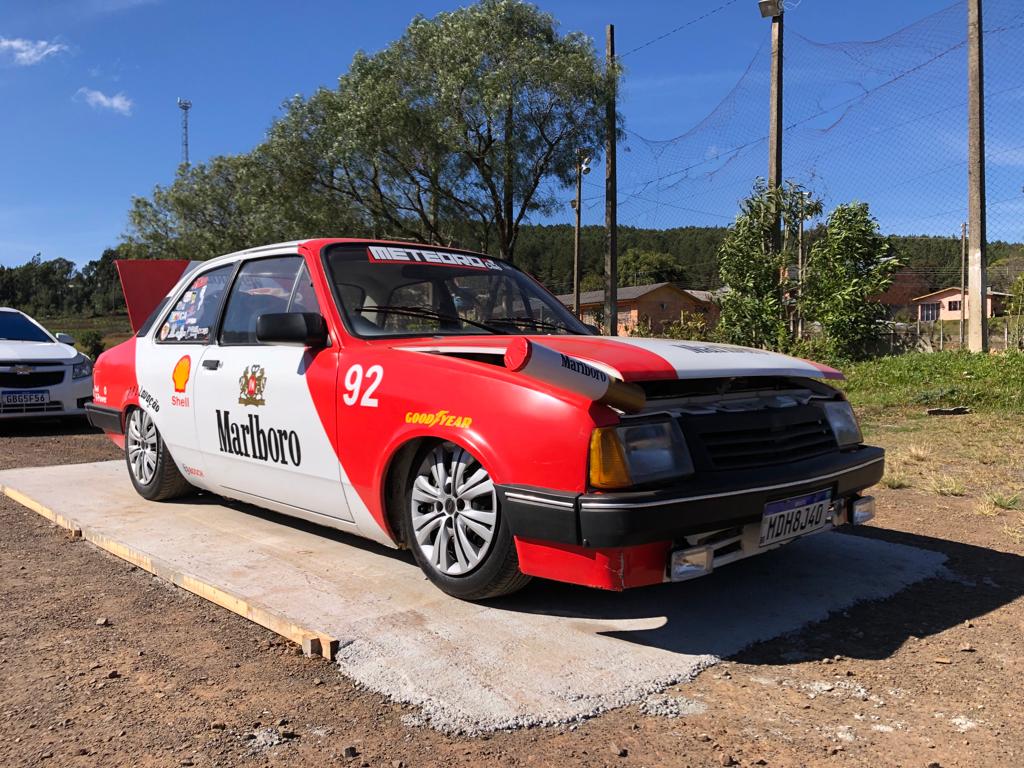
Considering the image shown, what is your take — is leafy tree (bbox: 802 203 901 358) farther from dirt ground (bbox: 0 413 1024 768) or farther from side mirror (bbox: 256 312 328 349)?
side mirror (bbox: 256 312 328 349)

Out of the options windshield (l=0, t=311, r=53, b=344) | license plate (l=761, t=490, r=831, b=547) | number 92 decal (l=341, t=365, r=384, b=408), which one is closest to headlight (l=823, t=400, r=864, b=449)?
license plate (l=761, t=490, r=831, b=547)

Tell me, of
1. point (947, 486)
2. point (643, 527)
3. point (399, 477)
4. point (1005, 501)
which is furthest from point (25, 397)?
point (1005, 501)

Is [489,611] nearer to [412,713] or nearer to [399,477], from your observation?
[399,477]

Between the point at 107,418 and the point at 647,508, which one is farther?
the point at 107,418

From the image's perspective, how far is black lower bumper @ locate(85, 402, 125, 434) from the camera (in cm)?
552

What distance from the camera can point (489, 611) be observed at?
3.20 meters

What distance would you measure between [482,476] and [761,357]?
4.50 feet

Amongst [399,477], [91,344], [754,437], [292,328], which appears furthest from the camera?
[91,344]

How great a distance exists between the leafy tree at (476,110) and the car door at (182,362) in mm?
16749

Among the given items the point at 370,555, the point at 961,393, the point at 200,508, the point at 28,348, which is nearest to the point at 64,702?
the point at 370,555

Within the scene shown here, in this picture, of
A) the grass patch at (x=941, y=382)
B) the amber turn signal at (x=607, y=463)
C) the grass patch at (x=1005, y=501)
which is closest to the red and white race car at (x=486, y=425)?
the amber turn signal at (x=607, y=463)

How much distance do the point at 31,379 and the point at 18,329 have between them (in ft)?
5.30

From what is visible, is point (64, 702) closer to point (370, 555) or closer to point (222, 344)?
point (370, 555)

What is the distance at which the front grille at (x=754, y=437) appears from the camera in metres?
2.95
